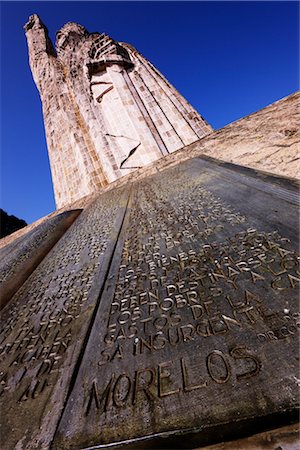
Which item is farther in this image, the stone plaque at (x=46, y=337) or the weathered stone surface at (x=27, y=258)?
the weathered stone surface at (x=27, y=258)

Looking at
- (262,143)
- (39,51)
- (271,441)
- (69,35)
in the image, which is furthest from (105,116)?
(271,441)

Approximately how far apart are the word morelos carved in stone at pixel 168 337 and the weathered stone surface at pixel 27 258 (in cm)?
25

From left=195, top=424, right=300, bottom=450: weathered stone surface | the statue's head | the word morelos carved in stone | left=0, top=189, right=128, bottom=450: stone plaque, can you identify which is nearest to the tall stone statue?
the statue's head

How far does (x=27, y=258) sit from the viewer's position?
203 cm

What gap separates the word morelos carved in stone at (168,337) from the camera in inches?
18.8

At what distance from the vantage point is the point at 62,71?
8.57m

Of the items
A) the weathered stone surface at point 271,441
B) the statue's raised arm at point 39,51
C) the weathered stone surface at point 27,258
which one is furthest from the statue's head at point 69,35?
the weathered stone surface at point 271,441

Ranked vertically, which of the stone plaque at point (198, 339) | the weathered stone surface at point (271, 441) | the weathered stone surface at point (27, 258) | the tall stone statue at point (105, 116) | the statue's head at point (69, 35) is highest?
the statue's head at point (69, 35)

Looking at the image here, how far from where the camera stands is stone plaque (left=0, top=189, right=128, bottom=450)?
573 mm

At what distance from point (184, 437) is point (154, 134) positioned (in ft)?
19.4

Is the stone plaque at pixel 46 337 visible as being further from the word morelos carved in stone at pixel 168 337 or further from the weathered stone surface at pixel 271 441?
the weathered stone surface at pixel 271 441

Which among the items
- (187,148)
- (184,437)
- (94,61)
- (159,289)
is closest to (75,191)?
(94,61)

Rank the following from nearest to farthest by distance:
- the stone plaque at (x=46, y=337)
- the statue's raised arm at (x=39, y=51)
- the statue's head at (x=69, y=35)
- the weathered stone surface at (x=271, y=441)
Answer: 1. the weathered stone surface at (x=271, y=441)
2. the stone plaque at (x=46, y=337)
3. the statue's head at (x=69, y=35)
4. the statue's raised arm at (x=39, y=51)

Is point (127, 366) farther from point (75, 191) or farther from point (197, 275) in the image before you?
point (75, 191)
